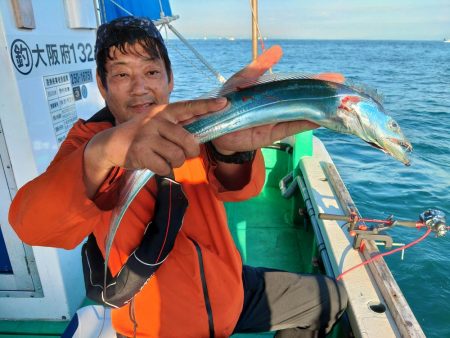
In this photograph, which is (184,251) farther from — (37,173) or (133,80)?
(37,173)

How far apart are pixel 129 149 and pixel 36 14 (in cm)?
201

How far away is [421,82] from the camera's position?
24.7 m

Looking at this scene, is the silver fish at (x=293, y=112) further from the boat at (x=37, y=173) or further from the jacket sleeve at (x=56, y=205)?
the boat at (x=37, y=173)

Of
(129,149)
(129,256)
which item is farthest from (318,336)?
(129,149)

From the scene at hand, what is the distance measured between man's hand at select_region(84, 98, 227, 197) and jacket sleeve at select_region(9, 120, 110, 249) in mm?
113

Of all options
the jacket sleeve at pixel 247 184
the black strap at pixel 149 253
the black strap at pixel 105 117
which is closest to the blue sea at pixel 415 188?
the jacket sleeve at pixel 247 184

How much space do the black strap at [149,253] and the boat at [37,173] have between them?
58 centimetres

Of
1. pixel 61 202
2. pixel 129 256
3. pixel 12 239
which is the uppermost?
pixel 61 202

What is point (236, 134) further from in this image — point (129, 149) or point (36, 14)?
point (36, 14)

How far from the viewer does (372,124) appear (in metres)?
1.56

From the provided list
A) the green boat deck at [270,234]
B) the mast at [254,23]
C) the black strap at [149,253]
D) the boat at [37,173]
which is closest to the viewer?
the black strap at [149,253]

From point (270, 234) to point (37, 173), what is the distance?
3052 millimetres

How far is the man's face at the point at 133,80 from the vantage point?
1.83 meters

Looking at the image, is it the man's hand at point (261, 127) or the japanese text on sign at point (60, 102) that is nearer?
the man's hand at point (261, 127)
